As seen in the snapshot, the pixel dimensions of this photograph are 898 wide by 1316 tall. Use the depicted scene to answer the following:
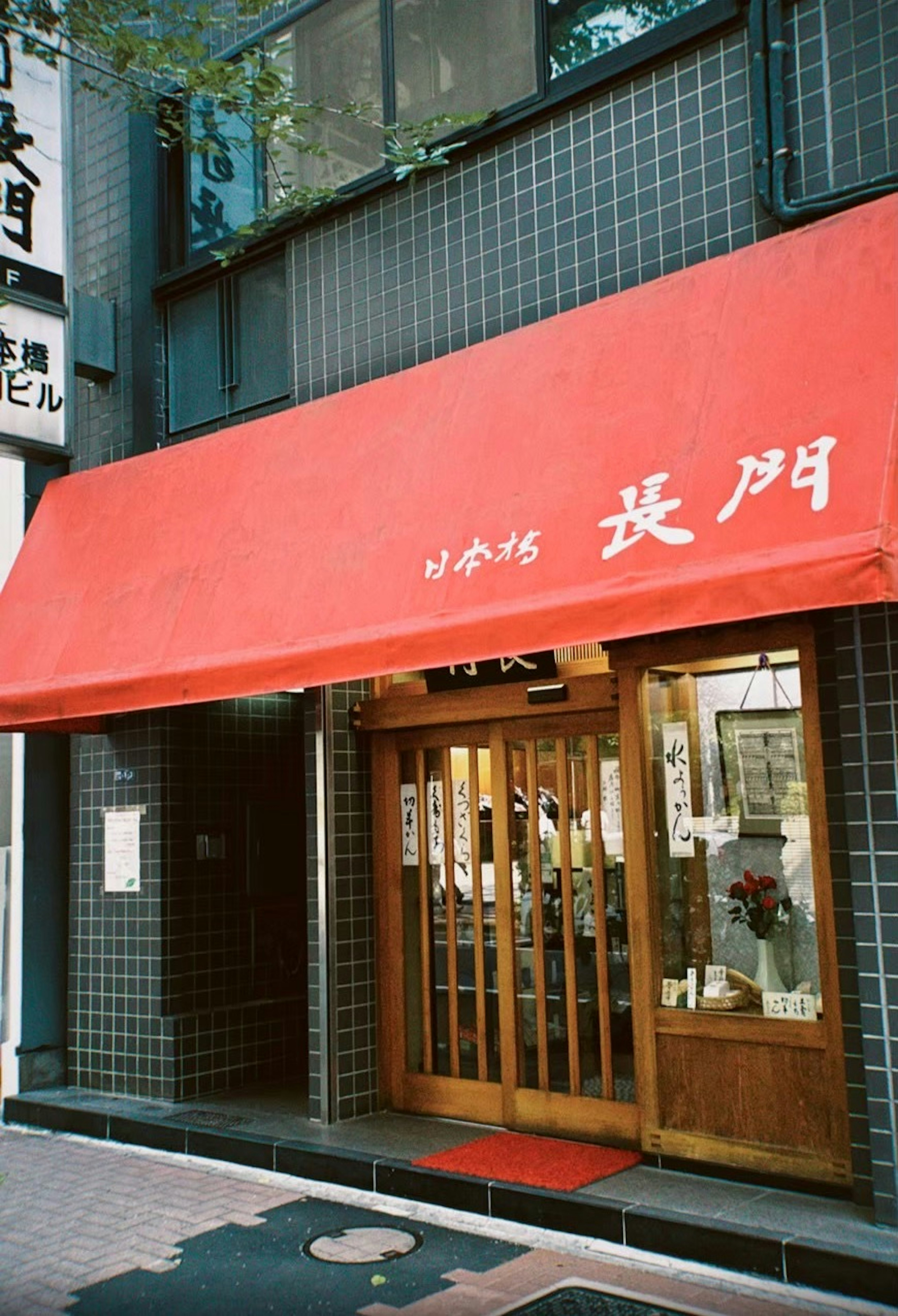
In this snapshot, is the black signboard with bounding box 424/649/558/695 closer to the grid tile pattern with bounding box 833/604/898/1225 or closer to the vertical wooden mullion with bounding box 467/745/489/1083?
the vertical wooden mullion with bounding box 467/745/489/1083

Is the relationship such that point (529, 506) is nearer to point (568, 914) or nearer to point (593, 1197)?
point (568, 914)

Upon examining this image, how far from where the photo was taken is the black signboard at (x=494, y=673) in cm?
706

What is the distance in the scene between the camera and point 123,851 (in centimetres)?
875

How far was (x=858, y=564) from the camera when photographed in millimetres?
4238

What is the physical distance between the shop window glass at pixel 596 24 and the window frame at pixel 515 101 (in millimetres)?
38

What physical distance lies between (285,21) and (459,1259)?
7.89 m

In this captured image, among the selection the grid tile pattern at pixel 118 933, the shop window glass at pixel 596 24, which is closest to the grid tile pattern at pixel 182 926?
the grid tile pattern at pixel 118 933

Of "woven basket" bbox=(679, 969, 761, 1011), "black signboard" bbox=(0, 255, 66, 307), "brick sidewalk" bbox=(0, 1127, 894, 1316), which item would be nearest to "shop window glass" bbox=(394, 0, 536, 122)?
"black signboard" bbox=(0, 255, 66, 307)

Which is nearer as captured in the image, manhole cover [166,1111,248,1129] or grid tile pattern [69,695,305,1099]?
manhole cover [166,1111,248,1129]

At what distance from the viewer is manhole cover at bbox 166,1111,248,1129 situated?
7.56 m

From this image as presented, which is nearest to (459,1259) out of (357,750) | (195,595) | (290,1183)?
(290,1183)

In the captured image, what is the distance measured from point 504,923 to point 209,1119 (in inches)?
93.1

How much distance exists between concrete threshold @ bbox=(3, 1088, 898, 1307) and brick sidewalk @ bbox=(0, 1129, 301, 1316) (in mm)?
202

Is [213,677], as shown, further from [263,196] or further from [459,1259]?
[263,196]
